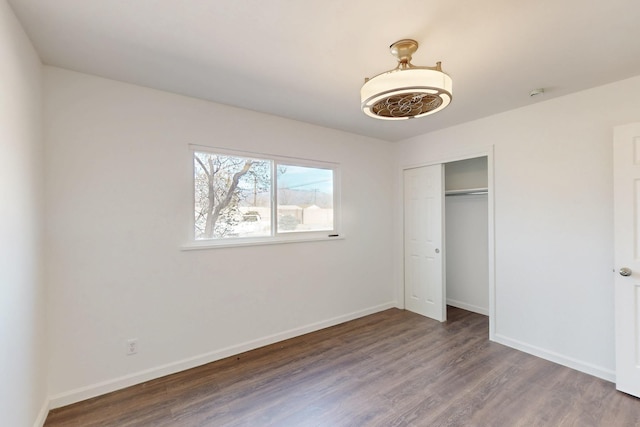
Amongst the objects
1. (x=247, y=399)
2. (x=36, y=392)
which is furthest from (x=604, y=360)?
(x=36, y=392)

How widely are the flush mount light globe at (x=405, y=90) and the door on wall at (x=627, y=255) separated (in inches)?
67.2

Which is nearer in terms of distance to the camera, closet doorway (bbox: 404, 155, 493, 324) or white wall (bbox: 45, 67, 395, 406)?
white wall (bbox: 45, 67, 395, 406)

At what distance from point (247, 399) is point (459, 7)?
293 centimetres

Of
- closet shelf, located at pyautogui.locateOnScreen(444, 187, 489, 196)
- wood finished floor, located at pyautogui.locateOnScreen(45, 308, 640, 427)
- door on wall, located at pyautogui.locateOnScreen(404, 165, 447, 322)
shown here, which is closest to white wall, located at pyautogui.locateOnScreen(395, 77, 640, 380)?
wood finished floor, located at pyautogui.locateOnScreen(45, 308, 640, 427)

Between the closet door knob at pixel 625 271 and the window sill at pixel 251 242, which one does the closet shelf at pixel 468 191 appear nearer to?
the closet door knob at pixel 625 271

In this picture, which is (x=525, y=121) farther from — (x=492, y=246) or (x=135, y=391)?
(x=135, y=391)

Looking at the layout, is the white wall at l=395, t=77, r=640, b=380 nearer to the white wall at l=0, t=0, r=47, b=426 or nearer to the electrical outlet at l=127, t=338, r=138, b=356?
the electrical outlet at l=127, t=338, r=138, b=356

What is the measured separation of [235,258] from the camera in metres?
2.87

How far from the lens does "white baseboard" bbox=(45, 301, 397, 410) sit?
2.12 meters

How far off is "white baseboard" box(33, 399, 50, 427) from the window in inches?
59.4

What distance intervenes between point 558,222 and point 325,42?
2662 mm

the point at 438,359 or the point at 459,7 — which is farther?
the point at 438,359

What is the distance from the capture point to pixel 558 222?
8.79ft

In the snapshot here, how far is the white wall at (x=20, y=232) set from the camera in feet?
4.61
